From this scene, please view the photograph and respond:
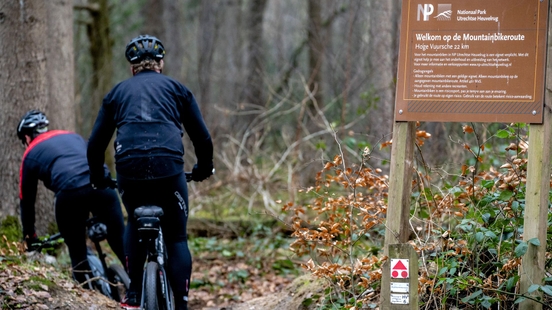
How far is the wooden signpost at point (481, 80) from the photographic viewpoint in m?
4.24

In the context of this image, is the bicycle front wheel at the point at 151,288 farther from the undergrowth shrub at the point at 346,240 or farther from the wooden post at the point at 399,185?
the wooden post at the point at 399,185

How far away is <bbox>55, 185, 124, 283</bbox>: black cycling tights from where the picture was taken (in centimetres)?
609

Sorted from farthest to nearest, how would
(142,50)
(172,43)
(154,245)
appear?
(172,43), (142,50), (154,245)

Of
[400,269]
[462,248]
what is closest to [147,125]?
[400,269]

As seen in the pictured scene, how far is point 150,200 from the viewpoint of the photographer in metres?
4.85

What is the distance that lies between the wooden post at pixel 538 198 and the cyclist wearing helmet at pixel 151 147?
7.68 feet

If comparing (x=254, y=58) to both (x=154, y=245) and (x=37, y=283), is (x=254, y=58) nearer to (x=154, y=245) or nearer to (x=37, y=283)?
(x=37, y=283)

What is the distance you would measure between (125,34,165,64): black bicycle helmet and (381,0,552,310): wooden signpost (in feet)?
6.17

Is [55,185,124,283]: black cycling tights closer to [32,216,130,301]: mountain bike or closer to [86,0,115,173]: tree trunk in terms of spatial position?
[32,216,130,301]: mountain bike

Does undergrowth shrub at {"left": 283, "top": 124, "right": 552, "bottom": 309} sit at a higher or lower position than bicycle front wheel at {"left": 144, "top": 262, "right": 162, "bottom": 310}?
higher

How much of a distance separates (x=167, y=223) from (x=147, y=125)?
758 mm

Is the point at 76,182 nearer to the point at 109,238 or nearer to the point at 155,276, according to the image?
the point at 109,238

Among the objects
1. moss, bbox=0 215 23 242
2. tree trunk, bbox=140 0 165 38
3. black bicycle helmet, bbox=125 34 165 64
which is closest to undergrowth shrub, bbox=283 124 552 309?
black bicycle helmet, bbox=125 34 165 64

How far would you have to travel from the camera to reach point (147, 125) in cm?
478
